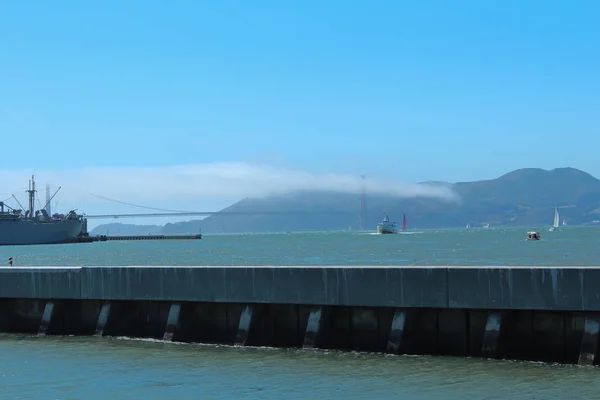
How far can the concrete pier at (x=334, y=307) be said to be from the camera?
60.2 ft

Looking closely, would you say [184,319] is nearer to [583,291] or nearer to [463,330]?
[463,330]

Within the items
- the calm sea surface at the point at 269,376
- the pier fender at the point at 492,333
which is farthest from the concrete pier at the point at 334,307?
the calm sea surface at the point at 269,376

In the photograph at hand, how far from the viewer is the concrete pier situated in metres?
18.4

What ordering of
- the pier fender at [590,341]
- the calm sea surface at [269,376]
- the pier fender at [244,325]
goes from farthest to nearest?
the pier fender at [244,325], the pier fender at [590,341], the calm sea surface at [269,376]

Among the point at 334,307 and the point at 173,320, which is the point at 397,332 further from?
the point at 173,320

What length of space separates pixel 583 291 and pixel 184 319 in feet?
32.4

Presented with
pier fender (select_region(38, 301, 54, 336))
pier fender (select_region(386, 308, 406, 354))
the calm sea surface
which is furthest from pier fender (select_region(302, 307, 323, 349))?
pier fender (select_region(38, 301, 54, 336))

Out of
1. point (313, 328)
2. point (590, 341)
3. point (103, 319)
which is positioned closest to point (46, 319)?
point (103, 319)

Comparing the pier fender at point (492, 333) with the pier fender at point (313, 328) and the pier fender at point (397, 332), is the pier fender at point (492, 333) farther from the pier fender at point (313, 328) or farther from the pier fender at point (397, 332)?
the pier fender at point (313, 328)

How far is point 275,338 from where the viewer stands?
850 inches

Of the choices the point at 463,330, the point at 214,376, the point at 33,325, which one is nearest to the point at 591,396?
the point at 463,330

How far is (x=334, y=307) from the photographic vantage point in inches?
816

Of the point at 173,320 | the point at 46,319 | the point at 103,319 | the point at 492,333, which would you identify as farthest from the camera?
the point at 46,319

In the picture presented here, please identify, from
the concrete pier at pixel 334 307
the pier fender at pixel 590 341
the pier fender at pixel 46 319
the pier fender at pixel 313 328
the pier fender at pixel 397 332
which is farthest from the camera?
the pier fender at pixel 46 319
